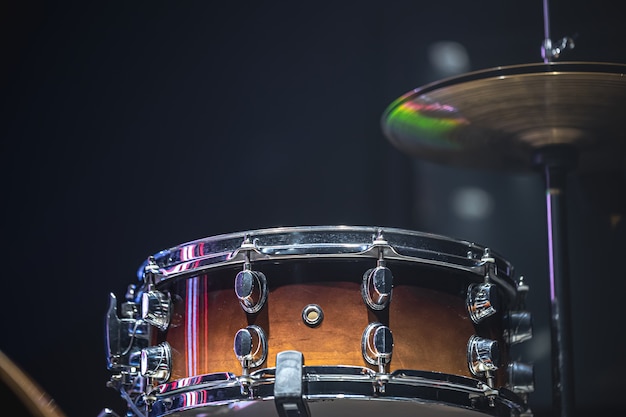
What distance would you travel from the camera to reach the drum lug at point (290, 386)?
166 centimetres

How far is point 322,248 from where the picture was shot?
182 centimetres

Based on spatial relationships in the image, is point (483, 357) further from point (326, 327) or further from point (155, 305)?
point (155, 305)

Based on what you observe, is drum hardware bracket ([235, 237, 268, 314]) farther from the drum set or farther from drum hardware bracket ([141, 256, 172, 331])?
drum hardware bracket ([141, 256, 172, 331])

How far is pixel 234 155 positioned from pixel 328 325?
1141mm

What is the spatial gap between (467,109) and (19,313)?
1.39m

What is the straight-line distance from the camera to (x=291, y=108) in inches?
114

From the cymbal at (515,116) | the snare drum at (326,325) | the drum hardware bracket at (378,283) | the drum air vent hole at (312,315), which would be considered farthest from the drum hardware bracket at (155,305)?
the cymbal at (515,116)

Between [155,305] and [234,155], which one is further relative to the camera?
[234,155]

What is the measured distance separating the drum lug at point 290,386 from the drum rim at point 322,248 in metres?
0.22

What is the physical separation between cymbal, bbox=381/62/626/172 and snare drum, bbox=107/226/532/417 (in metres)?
0.47

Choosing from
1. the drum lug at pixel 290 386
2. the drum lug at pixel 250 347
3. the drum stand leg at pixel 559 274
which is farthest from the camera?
the drum stand leg at pixel 559 274

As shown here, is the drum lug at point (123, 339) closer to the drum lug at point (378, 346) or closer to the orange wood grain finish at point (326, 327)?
the orange wood grain finish at point (326, 327)

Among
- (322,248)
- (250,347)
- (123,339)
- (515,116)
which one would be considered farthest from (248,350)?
(515,116)

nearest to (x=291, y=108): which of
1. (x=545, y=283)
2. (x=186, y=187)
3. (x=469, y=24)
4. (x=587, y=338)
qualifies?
(x=186, y=187)
